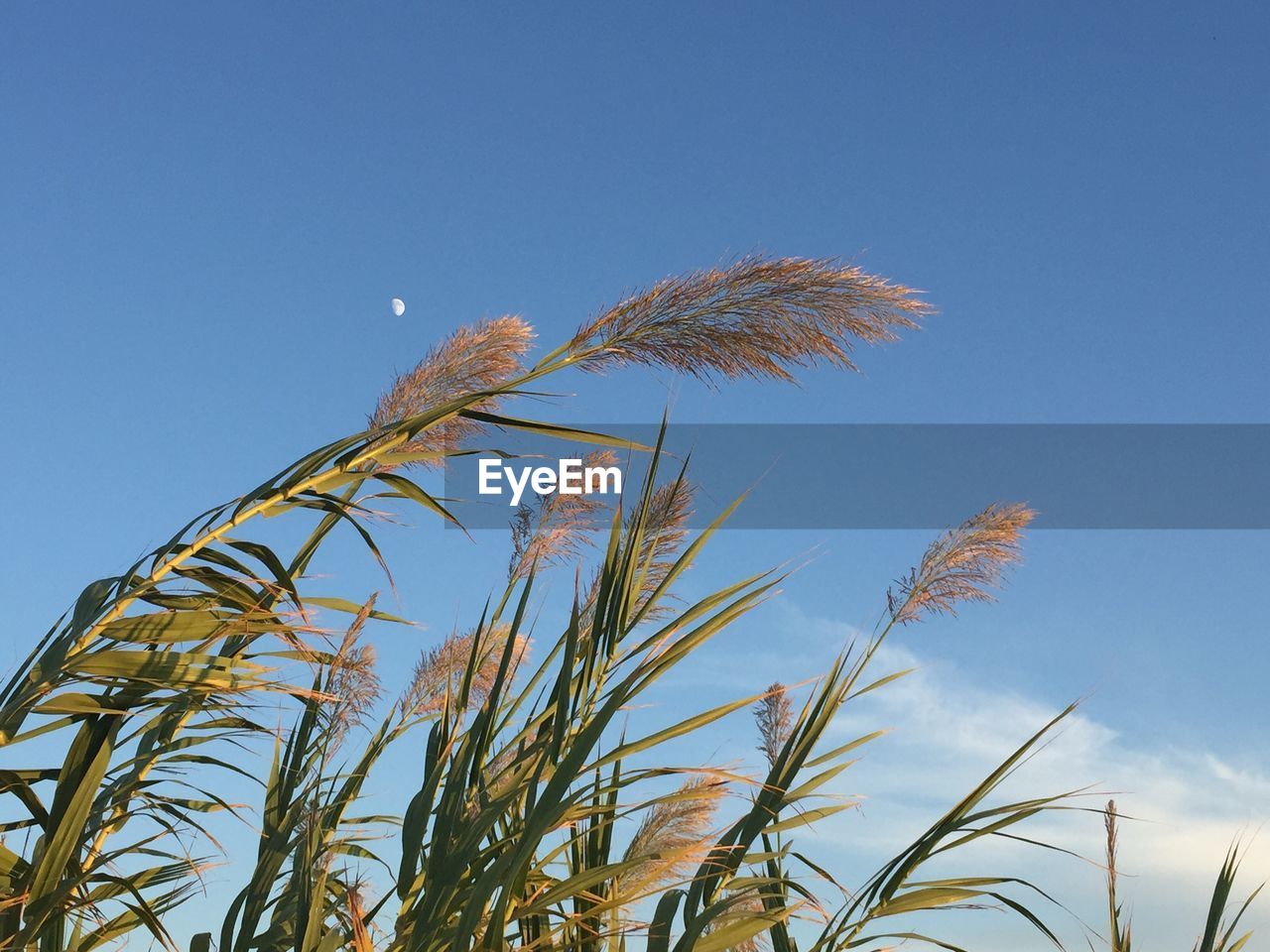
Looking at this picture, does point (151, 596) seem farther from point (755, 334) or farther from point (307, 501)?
point (755, 334)

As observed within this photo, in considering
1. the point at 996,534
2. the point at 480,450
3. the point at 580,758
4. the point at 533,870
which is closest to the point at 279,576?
the point at 480,450

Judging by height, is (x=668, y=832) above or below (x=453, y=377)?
below

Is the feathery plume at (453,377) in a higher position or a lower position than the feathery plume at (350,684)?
higher

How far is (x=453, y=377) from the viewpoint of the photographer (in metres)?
2.36

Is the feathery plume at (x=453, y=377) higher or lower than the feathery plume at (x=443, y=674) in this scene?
higher

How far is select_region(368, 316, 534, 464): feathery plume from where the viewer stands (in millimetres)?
2326

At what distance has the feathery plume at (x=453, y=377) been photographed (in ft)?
7.63

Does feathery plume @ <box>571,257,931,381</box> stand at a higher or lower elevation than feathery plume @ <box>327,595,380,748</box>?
higher

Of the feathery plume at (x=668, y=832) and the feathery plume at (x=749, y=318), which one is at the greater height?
the feathery plume at (x=749, y=318)

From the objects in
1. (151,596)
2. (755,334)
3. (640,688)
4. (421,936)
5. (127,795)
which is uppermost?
(755,334)

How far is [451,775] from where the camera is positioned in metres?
1.57

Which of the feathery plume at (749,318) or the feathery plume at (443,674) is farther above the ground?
the feathery plume at (749,318)

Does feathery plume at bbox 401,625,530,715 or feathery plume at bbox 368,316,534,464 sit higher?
feathery plume at bbox 368,316,534,464

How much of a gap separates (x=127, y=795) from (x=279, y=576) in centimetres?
46
